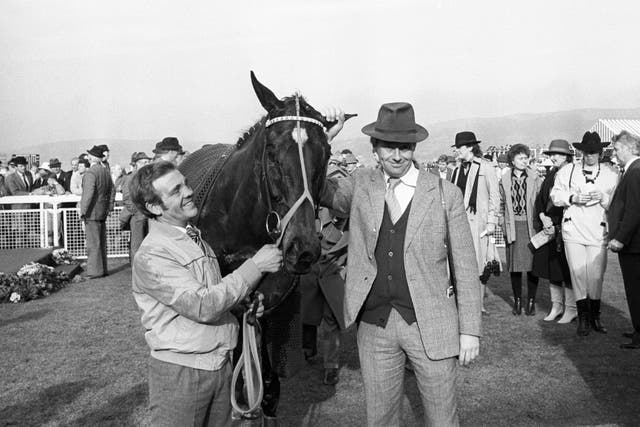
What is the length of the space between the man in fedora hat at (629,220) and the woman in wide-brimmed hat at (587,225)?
30.2 inches

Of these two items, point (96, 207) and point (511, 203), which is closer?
point (511, 203)

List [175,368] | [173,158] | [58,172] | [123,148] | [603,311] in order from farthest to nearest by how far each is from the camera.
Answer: [123,148]
[58,172]
[173,158]
[603,311]
[175,368]

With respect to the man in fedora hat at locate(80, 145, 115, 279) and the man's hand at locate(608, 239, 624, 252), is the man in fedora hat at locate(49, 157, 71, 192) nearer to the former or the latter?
the man in fedora hat at locate(80, 145, 115, 279)

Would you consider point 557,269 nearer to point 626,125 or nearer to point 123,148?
point 626,125

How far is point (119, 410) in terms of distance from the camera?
4.75 meters

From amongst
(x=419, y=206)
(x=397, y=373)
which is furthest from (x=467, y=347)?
(x=419, y=206)

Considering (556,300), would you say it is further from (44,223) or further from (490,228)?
(44,223)

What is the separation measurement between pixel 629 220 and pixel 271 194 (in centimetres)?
399

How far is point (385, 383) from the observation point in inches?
117

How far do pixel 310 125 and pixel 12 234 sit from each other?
1127 cm

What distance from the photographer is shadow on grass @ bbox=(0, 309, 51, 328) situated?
7.67 m

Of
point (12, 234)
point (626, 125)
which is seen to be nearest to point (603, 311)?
point (12, 234)

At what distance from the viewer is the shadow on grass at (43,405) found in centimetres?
457

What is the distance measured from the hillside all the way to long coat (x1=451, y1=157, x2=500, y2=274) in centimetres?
5351
